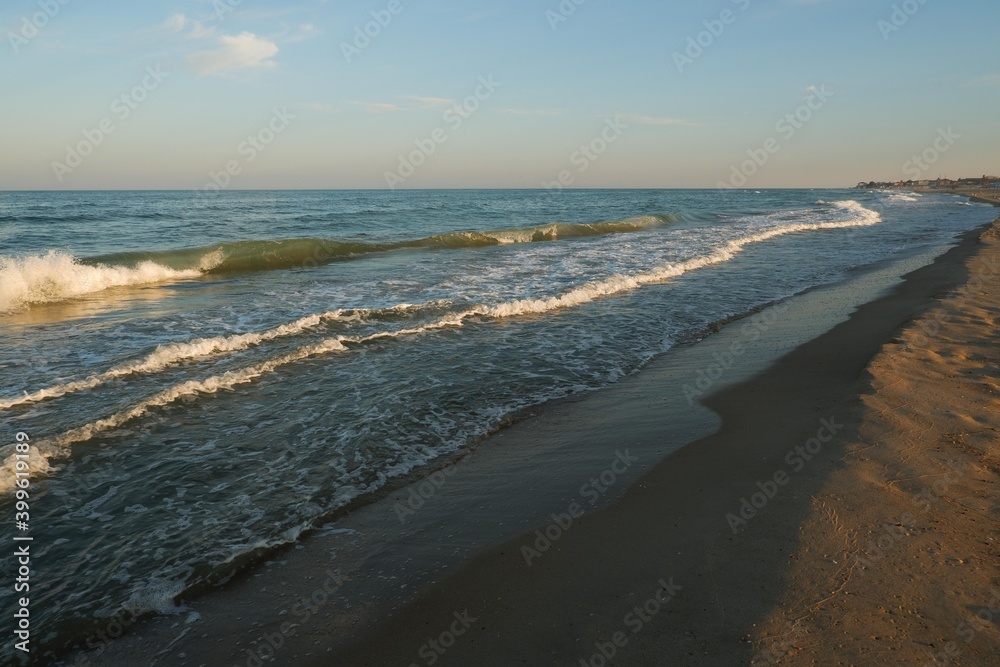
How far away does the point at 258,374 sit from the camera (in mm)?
7383

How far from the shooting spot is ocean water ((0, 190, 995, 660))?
4.05 meters

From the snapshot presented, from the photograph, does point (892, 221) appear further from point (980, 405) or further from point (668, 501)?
point (668, 501)

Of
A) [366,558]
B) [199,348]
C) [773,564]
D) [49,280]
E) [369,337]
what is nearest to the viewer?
[773,564]

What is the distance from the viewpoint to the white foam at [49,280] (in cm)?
1193

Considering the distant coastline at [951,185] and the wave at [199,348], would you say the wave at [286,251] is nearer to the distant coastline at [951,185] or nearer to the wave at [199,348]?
the wave at [199,348]

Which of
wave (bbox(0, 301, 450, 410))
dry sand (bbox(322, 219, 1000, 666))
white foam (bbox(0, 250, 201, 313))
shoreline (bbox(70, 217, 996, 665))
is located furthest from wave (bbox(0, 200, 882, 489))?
white foam (bbox(0, 250, 201, 313))

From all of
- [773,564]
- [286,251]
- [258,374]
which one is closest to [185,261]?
[286,251]

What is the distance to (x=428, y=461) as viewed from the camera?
521 cm

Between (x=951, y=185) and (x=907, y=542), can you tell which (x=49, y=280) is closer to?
(x=907, y=542)

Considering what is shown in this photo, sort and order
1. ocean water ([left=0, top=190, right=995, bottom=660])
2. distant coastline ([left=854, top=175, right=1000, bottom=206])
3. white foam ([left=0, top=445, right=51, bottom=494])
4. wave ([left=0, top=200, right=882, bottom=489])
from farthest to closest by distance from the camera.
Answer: distant coastline ([left=854, top=175, right=1000, bottom=206])
wave ([left=0, top=200, right=882, bottom=489])
white foam ([left=0, top=445, right=51, bottom=494])
ocean water ([left=0, top=190, right=995, bottom=660])

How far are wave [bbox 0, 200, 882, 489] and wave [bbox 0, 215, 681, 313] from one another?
25.8 feet

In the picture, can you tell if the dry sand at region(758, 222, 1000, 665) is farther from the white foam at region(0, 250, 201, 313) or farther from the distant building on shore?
the distant building on shore

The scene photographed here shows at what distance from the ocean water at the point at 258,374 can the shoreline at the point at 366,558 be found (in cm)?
26

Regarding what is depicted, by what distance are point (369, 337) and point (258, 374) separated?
6.86 ft
